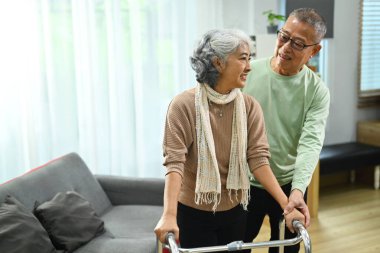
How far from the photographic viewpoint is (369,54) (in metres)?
5.02

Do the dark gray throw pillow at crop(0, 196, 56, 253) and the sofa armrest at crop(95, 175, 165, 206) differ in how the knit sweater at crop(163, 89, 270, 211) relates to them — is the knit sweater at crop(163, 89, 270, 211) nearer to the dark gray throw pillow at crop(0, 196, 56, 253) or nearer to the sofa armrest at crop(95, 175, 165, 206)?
the dark gray throw pillow at crop(0, 196, 56, 253)

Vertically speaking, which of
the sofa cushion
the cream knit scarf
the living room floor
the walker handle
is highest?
the cream knit scarf

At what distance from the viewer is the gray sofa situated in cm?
261

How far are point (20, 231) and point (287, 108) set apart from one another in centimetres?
137

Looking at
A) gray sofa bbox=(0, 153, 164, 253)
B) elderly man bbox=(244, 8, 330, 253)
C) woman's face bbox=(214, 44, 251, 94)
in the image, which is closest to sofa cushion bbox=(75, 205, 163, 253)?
gray sofa bbox=(0, 153, 164, 253)

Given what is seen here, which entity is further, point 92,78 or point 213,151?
point 92,78

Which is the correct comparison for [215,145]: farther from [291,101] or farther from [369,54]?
[369,54]

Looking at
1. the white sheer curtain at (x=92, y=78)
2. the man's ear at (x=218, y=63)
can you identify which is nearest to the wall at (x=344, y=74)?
the white sheer curtain at (x=92, y=78)


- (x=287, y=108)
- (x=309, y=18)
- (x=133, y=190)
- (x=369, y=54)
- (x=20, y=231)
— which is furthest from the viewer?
(x=369, y=54)

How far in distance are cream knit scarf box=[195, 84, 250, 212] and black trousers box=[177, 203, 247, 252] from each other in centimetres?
5

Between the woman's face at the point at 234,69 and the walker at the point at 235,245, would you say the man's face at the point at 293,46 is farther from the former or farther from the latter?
the walker at the point at 235,245

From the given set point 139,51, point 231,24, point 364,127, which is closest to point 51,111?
point 139,51

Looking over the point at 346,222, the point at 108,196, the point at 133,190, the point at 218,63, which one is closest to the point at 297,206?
the point at 218,63

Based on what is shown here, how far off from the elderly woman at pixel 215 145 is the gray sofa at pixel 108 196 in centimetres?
85
